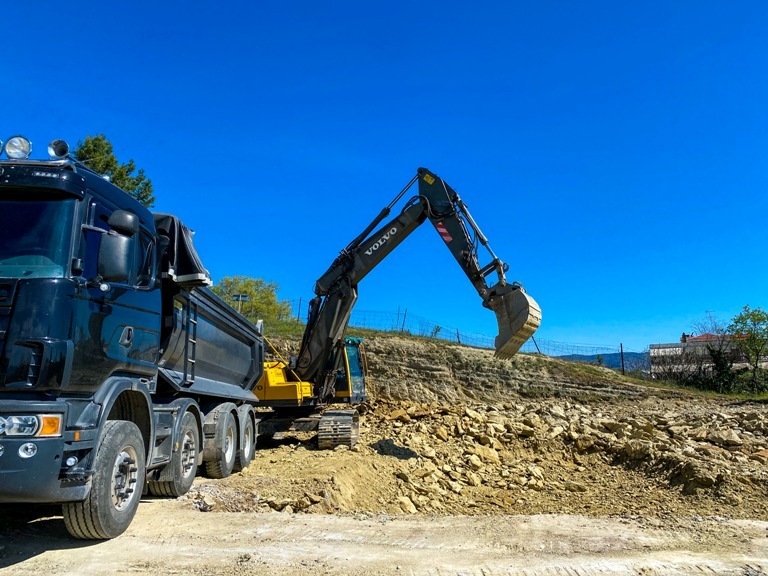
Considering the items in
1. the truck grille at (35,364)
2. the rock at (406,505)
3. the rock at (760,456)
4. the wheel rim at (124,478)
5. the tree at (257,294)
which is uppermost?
the tree at (257,294)

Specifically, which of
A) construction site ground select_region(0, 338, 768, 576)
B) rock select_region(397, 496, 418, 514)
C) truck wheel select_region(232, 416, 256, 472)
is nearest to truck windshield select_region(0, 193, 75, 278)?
construction site ground select_region(0, 338, 768, 576)

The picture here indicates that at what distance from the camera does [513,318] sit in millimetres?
10711

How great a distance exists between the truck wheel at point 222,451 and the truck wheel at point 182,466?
1.08 m

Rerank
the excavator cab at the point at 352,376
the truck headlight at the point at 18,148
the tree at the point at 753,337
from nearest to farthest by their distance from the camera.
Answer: the truck headlight at the point at 18,148
the excavator cab at the point at 352,376
the tree at the point at 753,337

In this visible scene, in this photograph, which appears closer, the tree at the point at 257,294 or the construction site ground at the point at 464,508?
the construction site ground at the point at 464,508

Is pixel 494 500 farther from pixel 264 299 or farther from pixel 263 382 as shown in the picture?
pixel 264 299

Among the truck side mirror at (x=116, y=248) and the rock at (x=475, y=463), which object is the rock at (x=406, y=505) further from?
the truck side mirror at (x=116, y=248)

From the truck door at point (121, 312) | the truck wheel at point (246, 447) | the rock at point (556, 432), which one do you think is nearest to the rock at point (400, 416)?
the rock at point (556, 432)

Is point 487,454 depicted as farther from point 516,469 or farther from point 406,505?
point 406,505

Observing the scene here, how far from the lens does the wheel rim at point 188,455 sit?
24.3ft

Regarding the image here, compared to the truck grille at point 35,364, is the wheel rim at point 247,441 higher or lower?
lower

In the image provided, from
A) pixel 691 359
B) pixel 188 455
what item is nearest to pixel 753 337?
pixel 691 359

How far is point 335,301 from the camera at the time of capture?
1338 cm

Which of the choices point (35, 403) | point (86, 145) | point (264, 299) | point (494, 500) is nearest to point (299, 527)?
point (35, 403)
